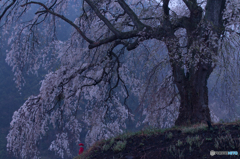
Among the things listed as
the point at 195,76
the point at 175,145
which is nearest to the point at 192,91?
the point at 195,76

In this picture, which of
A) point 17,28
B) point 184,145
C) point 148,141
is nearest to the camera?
point 184,145

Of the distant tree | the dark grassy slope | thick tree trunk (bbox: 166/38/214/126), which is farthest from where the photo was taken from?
thick tree trunk (bbox: 166/38/214/126)

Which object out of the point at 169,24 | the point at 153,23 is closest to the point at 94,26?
the point at 153,23

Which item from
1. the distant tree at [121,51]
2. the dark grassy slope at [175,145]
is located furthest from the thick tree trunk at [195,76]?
the dark grassy slope at [175,145]

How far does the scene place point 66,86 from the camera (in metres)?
6.36

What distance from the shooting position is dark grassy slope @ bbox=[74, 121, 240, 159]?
3030 millimetres

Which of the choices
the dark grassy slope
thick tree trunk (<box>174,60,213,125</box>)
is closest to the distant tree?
thick tree trunk (<box>174,60,213,125</box>)

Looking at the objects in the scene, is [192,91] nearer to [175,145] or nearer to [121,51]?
[175,145]

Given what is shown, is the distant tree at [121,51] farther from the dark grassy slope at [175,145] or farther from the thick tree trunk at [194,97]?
the dark grassy slope at [175,145]

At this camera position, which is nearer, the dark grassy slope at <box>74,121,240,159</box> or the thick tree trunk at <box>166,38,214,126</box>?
the dark grassy slope at <box>74,121,240,159</box>

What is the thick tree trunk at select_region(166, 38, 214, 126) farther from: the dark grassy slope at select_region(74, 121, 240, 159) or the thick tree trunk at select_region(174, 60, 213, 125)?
the dark grassy slope at select_region(74, 121, 240, 159)

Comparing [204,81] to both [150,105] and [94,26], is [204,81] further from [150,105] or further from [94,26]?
[94,26]

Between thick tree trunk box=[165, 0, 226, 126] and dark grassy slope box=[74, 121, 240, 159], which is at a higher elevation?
thick tree trunk box=[165, 0, 226, 126]

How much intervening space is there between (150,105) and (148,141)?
2628mm
